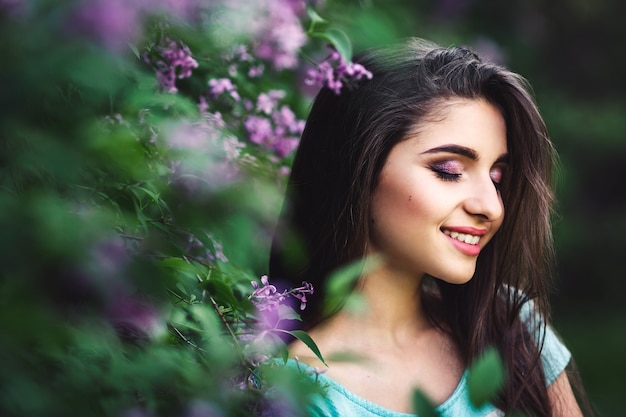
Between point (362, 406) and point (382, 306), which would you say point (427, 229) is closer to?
point (382, 306)

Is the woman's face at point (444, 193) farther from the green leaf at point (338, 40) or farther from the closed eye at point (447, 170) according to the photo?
the green leaf at point (338, 40)

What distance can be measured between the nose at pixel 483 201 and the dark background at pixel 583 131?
16.8ft

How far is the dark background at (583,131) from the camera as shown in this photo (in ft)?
25.1

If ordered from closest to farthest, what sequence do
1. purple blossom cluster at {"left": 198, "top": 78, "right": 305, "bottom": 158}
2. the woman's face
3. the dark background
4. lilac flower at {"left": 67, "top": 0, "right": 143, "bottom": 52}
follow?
lilac flower at {"left": 67, "top": 0, "right": 143, "bottom": 52}
the woman's face
purple blossom cluster at {"left": 198, "top": 78, "right": 305, "bottom": 158}
the dark background

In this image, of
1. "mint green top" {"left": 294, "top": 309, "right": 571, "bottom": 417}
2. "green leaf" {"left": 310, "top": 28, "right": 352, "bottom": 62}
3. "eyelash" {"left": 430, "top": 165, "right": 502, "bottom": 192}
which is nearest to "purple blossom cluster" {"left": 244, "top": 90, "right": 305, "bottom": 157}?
"green leaf" {"left": 310, "top": 28, "right": 352, "bottom": 62}

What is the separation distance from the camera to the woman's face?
1.85m

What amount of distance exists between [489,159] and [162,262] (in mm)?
848

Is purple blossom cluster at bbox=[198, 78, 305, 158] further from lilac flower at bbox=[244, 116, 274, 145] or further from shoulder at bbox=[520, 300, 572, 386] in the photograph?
shoulder at bbox=[520, 300, 572, 386]

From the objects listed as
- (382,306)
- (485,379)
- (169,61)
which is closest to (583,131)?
(382,306)

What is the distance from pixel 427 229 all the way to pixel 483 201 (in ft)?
0.42

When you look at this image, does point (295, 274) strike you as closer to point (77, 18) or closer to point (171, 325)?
point (171, 325)

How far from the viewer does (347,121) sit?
2.03 meters

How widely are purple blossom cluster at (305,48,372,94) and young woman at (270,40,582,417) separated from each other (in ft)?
0.11

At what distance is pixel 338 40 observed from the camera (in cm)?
194
